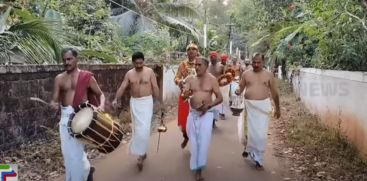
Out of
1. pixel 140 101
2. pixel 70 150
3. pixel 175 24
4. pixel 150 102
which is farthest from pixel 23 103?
pixel 175 24

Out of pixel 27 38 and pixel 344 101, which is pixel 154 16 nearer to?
pixel 27 38

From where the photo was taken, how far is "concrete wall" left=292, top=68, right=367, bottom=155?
698cm

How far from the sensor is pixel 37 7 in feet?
36.7

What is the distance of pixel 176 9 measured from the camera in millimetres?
23141

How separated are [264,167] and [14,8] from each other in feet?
17.2

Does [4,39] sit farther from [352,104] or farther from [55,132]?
[352,104]

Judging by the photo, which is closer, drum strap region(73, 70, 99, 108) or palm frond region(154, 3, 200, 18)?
drum strap region(73, 70, 99, 108)

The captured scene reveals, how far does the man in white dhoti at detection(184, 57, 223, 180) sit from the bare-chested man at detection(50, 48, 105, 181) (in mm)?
1577

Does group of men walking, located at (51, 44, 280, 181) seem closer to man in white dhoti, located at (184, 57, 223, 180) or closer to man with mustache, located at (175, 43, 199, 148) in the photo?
man in white dhoti, located at (184, 57, 223, 180)

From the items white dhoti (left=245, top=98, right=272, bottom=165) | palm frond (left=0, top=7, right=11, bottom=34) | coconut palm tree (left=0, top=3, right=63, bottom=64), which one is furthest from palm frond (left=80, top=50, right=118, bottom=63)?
white dhoti (left=245, top=98, right=272, bottom=165)

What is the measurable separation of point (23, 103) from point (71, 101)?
2.33 meters

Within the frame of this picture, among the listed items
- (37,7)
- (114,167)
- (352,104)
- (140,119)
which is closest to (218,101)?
(140,119)

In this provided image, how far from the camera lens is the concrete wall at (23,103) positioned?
6711 millimetres

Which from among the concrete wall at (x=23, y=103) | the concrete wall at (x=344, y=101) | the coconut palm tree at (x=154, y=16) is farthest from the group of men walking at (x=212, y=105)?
the coconut palm tree at (x=154, y=16)
